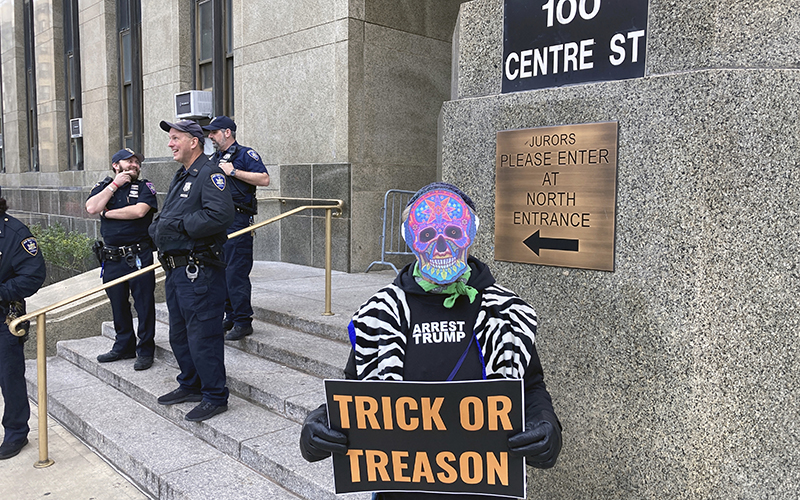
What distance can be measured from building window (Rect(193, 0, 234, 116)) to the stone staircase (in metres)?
6.00

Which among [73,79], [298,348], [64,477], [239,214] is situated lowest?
[64,477]

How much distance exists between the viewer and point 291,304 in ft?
21.6

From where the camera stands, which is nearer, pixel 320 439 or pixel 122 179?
pixel 320 439

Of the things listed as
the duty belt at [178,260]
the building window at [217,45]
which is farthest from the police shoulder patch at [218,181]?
the building window at [217,45]

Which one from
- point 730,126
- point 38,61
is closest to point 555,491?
point 730,126

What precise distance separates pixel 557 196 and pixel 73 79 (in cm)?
1782

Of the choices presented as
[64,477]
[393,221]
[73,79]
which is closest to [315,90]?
[393,221]

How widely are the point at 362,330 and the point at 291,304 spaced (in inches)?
189

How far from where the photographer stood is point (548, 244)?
3092mm

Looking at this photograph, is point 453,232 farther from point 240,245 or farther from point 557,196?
point 240,245

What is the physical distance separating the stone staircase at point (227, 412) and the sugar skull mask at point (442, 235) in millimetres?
2079

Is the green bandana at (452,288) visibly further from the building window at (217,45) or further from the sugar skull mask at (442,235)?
the building window at (217,45)

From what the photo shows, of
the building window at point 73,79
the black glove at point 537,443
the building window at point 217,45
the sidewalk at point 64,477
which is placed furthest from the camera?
the building window at point 73,79

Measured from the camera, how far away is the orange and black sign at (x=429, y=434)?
1.72 m
